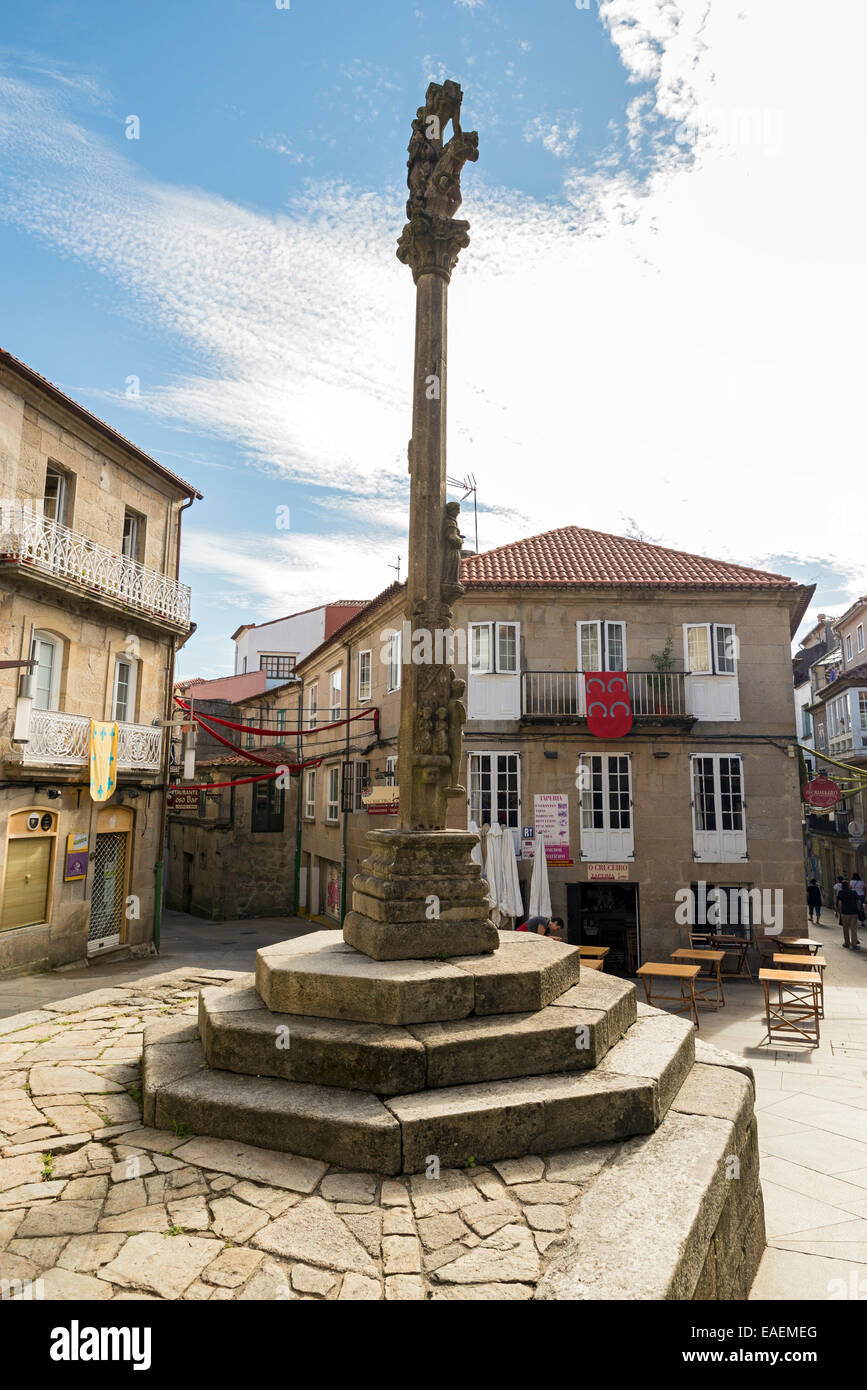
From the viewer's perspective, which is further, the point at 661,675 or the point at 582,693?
the point at 661,675

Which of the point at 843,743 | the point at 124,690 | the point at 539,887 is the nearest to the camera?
the point at 539,887

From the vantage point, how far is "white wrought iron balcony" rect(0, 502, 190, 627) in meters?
12.7

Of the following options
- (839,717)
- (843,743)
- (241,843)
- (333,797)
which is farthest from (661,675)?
(839,717)

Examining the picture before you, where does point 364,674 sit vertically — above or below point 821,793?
above

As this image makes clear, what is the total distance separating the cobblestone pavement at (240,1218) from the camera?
2.77 meters

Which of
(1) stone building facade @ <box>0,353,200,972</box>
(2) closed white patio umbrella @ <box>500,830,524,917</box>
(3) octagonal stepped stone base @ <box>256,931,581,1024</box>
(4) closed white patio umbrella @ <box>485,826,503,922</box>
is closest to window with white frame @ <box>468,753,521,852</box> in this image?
(4) closed white patio umbrella @ <box>485,826,503,922</box>

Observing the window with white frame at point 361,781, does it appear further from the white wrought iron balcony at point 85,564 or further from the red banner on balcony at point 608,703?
the red banner on balcony at point 608,703

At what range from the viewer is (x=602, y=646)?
17.2 metres

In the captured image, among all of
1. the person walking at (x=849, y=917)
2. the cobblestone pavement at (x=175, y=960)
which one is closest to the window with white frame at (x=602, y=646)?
the person walking at (x=849, y=917)

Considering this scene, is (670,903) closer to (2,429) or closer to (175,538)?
(175,538)

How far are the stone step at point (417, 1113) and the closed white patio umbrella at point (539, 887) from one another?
11.0m

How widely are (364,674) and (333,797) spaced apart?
4.38m

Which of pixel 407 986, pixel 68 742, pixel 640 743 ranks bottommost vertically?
pixel 407 986

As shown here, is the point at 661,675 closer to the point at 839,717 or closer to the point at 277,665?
the point at 839,717
